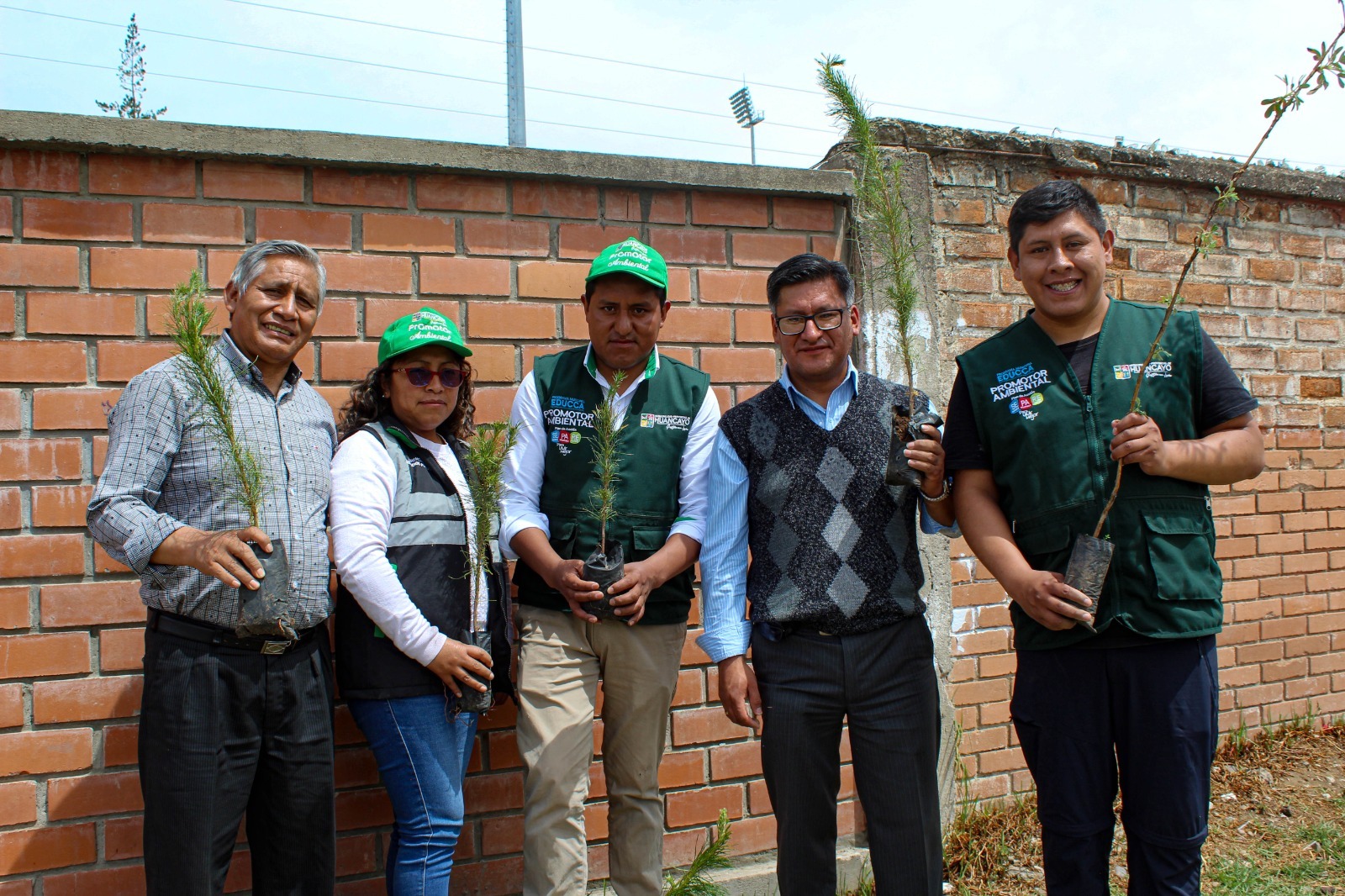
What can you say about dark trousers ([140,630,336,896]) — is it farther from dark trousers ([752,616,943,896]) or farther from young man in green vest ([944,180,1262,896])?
young man in green vest ([944,180,1262,896])

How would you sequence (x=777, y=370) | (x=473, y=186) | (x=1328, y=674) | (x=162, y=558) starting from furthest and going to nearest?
(x=1328, y=674) → (x=777, y=370) → (x=473, y=186) → (x=162, y=558)

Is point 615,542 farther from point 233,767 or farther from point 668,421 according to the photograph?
point 233,767

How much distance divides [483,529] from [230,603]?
0.61m

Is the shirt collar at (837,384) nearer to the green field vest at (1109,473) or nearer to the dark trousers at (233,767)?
the green field vest at (1109,473)

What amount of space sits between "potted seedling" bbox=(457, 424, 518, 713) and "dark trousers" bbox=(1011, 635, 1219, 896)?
141cm

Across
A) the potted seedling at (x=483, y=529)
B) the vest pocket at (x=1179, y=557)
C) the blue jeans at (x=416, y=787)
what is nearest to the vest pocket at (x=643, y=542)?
the potted seedling at (x=483, y=529)

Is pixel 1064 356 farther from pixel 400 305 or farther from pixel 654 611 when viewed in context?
pixel 400 305

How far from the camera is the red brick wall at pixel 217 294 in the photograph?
2.49 meters

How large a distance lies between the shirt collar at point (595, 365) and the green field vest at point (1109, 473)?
928 mm

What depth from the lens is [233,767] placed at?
2117mm

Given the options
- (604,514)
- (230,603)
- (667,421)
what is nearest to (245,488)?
(230,603)

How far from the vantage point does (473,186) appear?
9.58 feet

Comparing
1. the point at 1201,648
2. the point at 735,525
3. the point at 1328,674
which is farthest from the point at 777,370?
the point at 1328,674

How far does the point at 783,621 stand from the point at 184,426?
5.13ft
